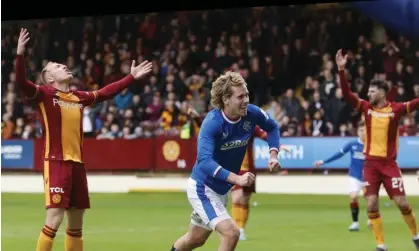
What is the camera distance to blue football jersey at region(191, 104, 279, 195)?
809 cm

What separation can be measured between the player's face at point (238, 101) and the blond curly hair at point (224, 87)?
0.15 ft

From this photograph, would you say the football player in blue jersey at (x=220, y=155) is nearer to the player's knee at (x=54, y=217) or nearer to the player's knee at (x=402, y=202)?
the player's knee at (x=54, y=217)

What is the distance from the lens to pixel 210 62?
1304 inches

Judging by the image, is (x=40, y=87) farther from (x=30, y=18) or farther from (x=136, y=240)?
(x=30, y=18)

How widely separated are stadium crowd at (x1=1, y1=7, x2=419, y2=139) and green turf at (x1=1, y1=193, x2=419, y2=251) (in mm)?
6278

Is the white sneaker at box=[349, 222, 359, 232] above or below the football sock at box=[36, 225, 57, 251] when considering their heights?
below

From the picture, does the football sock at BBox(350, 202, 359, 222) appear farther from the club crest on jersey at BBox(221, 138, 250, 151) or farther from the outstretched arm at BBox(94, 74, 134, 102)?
the club crest on jersey at BBox(221, 138, 250, 151)

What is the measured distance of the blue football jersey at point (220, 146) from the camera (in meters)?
8.09

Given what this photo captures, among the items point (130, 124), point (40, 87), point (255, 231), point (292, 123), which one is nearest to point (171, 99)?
point (130, 124)

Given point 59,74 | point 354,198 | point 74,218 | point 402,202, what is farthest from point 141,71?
point 354,198

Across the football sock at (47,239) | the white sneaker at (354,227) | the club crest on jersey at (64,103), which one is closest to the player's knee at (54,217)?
the football sock at (47,239)

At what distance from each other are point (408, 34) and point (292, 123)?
17.6 feet

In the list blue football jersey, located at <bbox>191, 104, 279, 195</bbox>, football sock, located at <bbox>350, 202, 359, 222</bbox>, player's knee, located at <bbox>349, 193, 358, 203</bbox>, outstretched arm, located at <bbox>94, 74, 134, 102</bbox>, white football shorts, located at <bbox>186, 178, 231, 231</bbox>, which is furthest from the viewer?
player's knee, located at <bbox>349, 193, 358, 203</bbox>

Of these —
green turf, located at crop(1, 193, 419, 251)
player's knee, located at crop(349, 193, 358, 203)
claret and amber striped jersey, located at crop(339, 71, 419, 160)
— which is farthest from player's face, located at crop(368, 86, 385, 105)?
player's knee, located at crop(349, 193, 358, 203)
